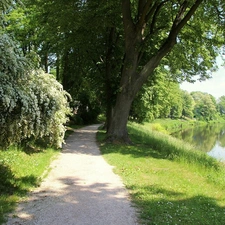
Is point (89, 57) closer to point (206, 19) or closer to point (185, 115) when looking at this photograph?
point (206, 19)

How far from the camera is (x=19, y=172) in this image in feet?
25.1

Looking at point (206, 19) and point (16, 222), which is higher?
point (206, 19)

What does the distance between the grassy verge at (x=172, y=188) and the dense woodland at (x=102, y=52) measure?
2835 millimetres

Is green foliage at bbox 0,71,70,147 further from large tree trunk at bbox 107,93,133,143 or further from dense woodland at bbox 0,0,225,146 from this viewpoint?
large tree trunk at bbox 107,93,133,143

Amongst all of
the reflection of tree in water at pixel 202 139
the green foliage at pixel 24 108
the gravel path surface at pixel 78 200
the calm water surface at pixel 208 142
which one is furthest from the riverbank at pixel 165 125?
the green foliage at pixel 24 108

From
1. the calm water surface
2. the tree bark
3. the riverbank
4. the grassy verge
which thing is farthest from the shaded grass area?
the riverbank

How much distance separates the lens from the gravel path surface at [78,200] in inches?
193

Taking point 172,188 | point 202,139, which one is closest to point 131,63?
point 172,188

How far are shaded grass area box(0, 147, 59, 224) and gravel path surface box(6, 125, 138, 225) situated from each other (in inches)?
8.7

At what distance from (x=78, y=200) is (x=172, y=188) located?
8.59 ft

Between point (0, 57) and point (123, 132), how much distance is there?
33.8 ft

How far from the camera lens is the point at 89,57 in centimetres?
2050

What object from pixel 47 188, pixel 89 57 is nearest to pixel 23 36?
pixel 89 57

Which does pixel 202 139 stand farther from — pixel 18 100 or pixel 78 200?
pixel 18 100
